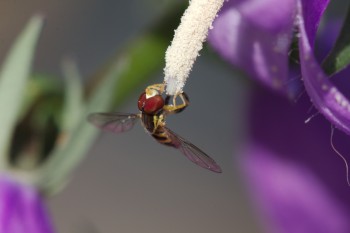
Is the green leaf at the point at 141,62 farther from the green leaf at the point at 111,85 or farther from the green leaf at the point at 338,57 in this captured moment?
the green leaf at the point at 338,57

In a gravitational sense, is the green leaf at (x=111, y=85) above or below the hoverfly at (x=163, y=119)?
above

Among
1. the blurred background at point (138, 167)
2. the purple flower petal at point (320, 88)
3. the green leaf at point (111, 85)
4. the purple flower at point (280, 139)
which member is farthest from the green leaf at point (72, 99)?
the blurred background at point (138, 167)

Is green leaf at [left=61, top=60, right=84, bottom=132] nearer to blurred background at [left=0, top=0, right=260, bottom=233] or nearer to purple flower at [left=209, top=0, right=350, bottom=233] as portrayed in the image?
purple flower at [left=209, top=0, right=350, bottom=233]

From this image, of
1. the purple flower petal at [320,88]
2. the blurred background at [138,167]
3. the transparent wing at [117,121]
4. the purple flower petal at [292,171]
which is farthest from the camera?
the blurred background at [138,167]

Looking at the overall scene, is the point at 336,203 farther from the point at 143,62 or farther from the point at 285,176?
the point at 143,62

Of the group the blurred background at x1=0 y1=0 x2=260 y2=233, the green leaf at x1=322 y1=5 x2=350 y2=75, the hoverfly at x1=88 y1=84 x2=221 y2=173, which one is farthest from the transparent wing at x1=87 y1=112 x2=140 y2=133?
the blurred background at x1=0 y1=0 x2=260 y2=233

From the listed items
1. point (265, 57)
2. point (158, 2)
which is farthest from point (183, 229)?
point (265, 57)
